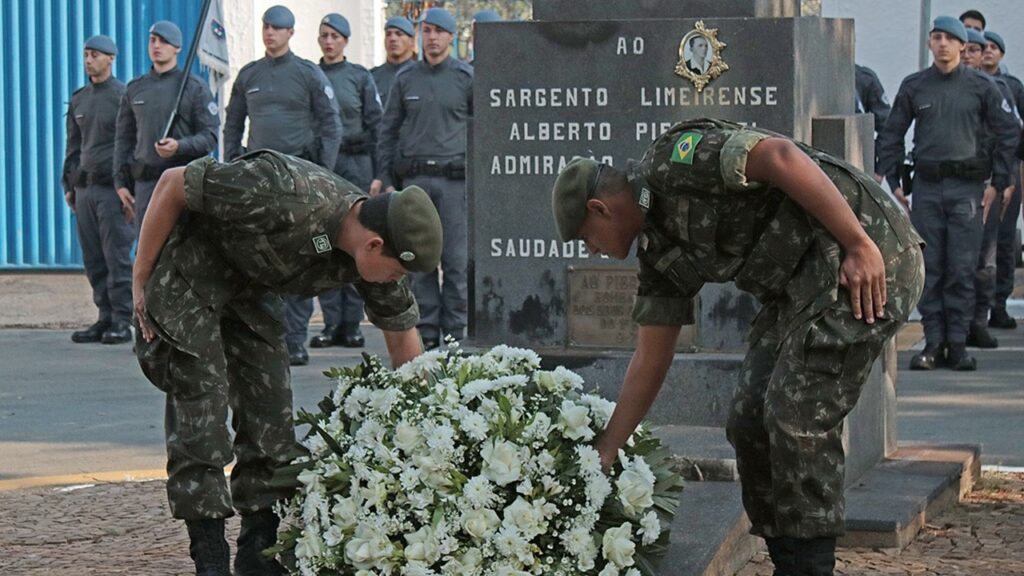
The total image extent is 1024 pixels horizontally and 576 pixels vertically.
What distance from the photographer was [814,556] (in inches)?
189

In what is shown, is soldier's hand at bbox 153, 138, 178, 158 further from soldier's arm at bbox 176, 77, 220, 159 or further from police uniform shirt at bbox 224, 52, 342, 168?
police uniform shirt at bbox 224, 52, 342, 168

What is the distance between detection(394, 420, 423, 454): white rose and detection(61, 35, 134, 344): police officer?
8.33 meters

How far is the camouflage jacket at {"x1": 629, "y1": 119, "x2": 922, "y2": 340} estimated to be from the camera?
14.9ft

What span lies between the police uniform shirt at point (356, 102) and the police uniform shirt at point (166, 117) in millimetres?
922

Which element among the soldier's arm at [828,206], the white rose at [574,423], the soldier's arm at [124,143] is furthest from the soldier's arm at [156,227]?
the soldier's arm at [124,143]

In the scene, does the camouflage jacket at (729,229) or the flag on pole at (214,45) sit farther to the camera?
the flag on pole at (214,45)

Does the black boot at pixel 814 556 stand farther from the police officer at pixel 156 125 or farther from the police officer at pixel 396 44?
the police officer at pixel 396 44

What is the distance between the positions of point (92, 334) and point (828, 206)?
370 inches

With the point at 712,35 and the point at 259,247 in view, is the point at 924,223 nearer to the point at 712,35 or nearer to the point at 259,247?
the point at 712,35

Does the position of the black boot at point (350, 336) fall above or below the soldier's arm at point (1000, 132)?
below

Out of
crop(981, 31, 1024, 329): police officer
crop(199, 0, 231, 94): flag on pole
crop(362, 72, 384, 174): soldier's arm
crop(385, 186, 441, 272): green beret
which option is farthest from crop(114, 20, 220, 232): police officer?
crop(385, 186, 441, 272): green beret

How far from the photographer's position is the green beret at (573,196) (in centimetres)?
464

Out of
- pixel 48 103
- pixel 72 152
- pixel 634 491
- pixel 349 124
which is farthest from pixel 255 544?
pixel 48 103

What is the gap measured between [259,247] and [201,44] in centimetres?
820
